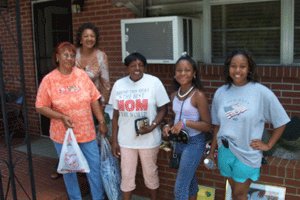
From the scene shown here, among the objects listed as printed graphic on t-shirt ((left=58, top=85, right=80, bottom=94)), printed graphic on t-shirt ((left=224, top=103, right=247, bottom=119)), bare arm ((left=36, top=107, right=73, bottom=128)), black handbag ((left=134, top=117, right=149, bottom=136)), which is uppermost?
printed graphic on t-shirt ((left=58, top=85, right=80, bottom=94))

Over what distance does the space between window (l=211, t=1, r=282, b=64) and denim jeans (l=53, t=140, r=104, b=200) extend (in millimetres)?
1970

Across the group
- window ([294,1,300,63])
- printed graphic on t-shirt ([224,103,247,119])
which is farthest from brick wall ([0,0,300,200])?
printed graphic on t-shirt ([224,103,247,119])

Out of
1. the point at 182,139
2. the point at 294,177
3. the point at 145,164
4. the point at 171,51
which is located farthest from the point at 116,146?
the point at 294,177

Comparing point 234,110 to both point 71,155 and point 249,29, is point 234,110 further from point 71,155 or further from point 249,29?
point 249,29

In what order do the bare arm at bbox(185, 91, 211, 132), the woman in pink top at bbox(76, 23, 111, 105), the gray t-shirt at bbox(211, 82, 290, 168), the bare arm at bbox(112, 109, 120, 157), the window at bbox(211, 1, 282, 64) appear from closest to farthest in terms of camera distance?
1. the gray t-shirt at bbox(211, 82, 290, 168)
2. the bare arm at bbox(185, 91, 211, 132)
3. the bare arm at bbox(112, 109, 120, 157)
4. the woman in pink top at bbox(76, 23, 111, 105)
5. the window at bbox(211, 1, 282, 64)

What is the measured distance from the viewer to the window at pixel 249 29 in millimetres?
4211

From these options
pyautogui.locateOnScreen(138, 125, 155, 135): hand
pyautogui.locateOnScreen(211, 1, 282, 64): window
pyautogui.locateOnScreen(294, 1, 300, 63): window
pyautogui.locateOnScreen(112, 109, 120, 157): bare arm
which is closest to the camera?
pyautogui.locateOnScreen(138, 125, 155, 135): hand

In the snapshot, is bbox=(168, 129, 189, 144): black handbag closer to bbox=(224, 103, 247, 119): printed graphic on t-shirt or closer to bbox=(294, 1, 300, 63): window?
bbox=(224, 103, 247, 119): printed graphic on t-shirt

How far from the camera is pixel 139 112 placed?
3361 millimetres

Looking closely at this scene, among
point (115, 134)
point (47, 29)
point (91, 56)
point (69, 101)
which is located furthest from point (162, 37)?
point (47, 29)

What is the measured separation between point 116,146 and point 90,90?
59 cm

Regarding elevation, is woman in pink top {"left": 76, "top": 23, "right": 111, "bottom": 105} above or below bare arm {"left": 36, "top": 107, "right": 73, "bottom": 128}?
above

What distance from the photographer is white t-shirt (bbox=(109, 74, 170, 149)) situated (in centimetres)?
335

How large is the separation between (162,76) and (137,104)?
1557mm
